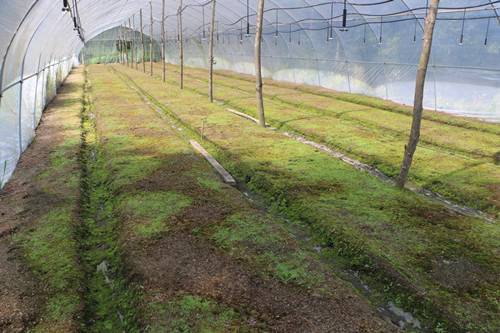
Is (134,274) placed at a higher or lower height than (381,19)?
lower

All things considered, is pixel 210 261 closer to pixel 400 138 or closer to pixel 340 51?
pixel 400 138

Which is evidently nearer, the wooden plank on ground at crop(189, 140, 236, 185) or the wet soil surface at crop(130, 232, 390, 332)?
the wet soil surface at crop(130, 232, 390, 332)

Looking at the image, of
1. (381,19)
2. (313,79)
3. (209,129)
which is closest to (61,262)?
(209,129)

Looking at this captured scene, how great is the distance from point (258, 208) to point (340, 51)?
23.5 m

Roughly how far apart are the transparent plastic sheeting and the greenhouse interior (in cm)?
14

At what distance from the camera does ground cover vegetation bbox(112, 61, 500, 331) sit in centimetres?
577

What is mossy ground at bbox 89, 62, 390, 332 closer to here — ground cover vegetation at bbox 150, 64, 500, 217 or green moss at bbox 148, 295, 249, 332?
green moss at bbox 148, 295, 249, 332

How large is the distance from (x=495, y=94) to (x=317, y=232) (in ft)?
50.0

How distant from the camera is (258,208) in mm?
8961

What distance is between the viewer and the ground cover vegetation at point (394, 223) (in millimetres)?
5770

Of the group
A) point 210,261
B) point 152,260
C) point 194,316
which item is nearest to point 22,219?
point 152,260

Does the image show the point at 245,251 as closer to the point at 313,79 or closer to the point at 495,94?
the point at 495,94

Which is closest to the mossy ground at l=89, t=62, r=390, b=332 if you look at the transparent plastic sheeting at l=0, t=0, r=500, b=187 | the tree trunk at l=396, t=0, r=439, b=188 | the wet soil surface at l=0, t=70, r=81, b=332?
the wet soil surface at l=0, t=70, r=81, b=332

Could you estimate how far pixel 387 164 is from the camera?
39.4ft
